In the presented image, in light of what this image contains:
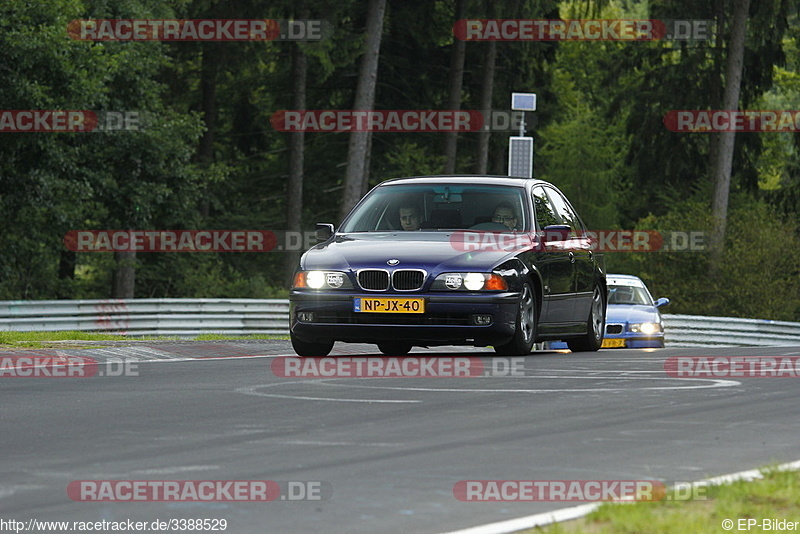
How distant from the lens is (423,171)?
52.7m

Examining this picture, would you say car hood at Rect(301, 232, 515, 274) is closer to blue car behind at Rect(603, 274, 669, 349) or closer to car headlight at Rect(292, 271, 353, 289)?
car headlight at Rect(292, 271, 353, 289)

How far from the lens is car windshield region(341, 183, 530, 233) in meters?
15.0

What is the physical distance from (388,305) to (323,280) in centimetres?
70

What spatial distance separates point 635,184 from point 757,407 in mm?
49192

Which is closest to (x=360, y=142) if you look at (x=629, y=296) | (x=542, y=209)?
(x=629, y=296)

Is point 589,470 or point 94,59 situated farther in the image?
point 94,59

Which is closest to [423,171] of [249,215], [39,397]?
[249,215]

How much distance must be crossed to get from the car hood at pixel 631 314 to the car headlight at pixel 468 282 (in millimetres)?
10271

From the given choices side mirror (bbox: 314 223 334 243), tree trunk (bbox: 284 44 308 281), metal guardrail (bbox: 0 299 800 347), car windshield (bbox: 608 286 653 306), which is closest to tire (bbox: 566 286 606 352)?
side mirror (bbox: 314 223 334 243)

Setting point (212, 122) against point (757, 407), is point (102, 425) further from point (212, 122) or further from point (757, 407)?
point (212, 122)

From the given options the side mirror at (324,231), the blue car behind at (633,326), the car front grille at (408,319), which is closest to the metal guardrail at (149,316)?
the blue car behind at (633,326)

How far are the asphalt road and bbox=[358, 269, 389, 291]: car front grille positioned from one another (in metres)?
1.68

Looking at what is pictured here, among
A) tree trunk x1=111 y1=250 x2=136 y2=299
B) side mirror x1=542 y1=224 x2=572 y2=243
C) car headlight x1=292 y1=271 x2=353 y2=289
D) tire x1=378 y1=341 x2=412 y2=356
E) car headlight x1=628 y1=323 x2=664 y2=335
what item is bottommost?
tree trunk x1=111 y1=250 x2=136 y2=299

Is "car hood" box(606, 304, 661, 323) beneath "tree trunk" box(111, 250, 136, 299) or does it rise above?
above
